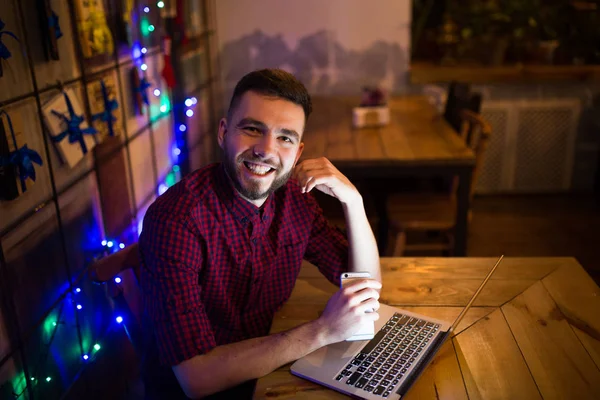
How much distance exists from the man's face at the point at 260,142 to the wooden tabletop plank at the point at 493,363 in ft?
1.83

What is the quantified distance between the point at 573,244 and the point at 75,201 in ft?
9.60

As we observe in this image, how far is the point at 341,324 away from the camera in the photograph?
3.75 ft

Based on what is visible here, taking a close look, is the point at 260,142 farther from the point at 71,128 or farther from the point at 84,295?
the point at 84,295

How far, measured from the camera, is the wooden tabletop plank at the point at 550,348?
41.5 inches

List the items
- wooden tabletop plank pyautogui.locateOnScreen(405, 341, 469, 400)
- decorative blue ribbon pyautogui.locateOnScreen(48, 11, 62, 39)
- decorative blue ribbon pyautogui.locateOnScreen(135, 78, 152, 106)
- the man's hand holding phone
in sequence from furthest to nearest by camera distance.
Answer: decorative blue ribbon pyautogui.locateOnScreen(135, 78, 152, 106) → decorative blue ribbon pyautogui.locateOnScreen(48, 11, 62, 39) → the man's hand holding phone → wooden tabletop plank pyautogui.locateOnScreen(405, 341, 469, 400)

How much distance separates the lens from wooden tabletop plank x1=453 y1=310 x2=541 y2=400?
3.43ft

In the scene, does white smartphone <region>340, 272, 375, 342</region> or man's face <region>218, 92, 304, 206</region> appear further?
man's face <region>218, 92, 304, 206</region>

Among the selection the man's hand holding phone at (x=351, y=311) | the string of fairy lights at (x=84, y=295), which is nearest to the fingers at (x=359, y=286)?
the man's hand holding phone at (x=351, y=311)

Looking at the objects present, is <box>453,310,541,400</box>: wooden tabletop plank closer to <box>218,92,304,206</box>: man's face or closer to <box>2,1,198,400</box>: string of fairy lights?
<box>218,92,304,206</box>: man's face

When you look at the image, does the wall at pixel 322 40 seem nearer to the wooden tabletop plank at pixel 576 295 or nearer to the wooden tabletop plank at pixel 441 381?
the wooden tabletop plank at pixel 576 295

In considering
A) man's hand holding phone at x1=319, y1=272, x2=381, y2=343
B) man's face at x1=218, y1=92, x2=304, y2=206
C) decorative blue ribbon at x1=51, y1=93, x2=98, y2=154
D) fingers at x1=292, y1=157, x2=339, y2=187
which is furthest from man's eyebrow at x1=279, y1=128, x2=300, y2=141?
decorative blue ribbon at x1=51, y1=93, x2=98, y2=154

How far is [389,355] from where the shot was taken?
44.7 inches

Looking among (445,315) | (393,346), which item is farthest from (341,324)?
(445,315)

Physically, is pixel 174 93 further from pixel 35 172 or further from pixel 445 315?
pixel 445 315
